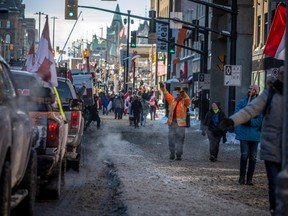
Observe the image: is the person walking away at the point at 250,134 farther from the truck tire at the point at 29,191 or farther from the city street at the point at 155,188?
the truck tire at the point at 29,191

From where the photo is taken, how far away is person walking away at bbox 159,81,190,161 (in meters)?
22.5

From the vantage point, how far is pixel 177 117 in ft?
74.4

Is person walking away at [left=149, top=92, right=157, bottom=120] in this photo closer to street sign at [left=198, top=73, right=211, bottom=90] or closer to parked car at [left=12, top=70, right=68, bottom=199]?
street sign at [left=198, top=73, right=211, bottom=90]

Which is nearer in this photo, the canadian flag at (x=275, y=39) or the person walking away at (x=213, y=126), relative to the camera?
the canadian flag at (x=275, y=39)

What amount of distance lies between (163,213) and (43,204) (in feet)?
7.22

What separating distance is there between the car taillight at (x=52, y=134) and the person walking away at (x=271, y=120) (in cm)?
318

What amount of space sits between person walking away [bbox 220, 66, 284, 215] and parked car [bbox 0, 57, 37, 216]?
229 centimetres

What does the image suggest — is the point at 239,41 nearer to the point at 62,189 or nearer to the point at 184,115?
the point at 184,115

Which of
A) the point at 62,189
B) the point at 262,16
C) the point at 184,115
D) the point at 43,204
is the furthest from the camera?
the point at 262,16

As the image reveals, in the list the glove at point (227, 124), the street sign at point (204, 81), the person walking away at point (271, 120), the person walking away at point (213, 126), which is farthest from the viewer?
the street sign at point (204, 81)

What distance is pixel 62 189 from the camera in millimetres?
15008

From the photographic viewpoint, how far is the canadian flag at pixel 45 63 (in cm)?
1624

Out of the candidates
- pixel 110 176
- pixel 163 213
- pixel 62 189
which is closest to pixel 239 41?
pixel 110 176

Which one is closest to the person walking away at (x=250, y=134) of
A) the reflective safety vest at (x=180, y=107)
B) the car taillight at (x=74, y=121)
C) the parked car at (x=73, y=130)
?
the parked car at (x=73, y=130)
